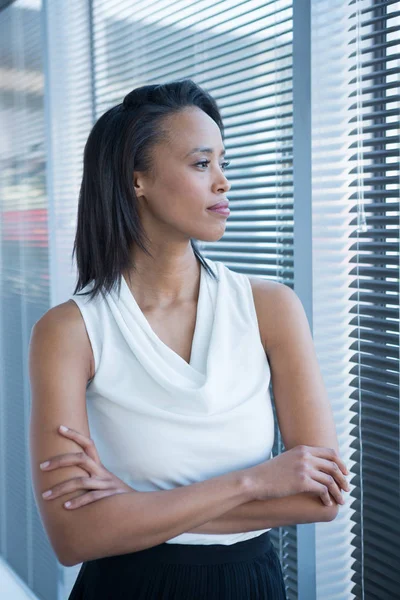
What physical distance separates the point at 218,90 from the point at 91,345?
1006mm

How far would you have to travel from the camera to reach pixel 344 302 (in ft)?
5.57

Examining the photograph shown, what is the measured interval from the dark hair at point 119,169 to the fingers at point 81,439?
34cm

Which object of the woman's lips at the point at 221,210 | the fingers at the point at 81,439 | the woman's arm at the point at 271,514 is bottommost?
the woman's arm at the point at 271,514

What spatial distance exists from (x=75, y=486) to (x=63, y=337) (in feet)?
1.03

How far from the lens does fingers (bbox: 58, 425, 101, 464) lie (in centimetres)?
133

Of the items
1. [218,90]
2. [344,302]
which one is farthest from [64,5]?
[344,302]

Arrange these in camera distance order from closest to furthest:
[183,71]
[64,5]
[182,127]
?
1. [182,127]
2. [183,71]
3. [64,5]

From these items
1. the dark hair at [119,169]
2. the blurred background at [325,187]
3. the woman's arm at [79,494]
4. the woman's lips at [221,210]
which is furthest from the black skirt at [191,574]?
the woman's lips at [221,210]

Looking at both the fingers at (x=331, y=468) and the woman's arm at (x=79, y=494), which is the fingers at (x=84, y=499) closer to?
the woman's arm at (x=79, y=494)

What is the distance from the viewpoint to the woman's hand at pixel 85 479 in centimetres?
128

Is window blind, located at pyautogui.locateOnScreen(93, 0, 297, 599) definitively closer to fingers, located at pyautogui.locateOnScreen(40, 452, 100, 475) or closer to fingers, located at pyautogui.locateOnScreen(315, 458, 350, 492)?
fingers, located at pyautogui.locateOnScreen(315, 458, 350, 492)

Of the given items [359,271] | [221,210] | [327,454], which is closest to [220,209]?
[221,210]

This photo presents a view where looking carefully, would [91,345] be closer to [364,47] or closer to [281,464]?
[281,464]

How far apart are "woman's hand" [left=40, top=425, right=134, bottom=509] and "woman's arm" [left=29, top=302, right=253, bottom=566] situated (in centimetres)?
1
